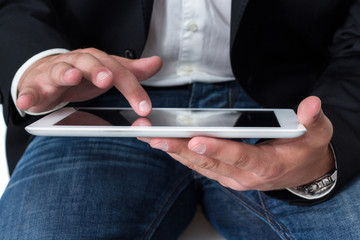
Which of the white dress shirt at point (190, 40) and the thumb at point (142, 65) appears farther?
the white dress shirt at point (190, 40)

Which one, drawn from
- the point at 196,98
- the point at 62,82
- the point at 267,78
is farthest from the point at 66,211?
the point at 267,78

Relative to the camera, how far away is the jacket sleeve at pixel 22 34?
64 cm

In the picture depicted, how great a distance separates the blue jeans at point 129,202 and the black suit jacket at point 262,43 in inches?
3.2

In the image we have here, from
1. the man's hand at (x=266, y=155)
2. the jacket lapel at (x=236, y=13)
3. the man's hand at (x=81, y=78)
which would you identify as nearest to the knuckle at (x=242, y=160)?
the man's hand at (x=266, y=155)

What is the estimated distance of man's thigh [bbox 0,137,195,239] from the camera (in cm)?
56

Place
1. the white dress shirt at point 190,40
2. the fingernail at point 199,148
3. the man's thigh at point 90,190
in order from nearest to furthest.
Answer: the fingernail at point 199,148
the man's thigh at point 90,190
the white dress shirt at point 190,40

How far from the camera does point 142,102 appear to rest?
0.50 metres

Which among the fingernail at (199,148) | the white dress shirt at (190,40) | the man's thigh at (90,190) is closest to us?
the fingernail at (199,148)

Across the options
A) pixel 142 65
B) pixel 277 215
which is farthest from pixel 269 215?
pixel 142 65

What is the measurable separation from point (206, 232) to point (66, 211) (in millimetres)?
288

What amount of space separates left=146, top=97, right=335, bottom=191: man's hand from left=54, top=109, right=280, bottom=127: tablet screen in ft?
0.12

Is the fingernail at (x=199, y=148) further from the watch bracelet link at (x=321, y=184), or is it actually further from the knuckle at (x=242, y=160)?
the watch bracelet link at (x=321, y=184)

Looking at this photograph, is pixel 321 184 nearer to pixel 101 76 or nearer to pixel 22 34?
pixel 101 76

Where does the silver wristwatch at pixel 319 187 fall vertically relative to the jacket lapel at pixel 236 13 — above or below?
below
